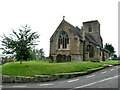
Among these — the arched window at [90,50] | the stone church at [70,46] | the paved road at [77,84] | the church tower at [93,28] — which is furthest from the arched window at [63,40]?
the paved road at [77,84]

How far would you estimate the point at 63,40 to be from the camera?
2014 inches

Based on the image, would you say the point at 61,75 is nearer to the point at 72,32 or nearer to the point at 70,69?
the point at 70,69

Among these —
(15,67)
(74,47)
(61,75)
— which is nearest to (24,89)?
(61,75)

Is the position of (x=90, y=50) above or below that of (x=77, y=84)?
above

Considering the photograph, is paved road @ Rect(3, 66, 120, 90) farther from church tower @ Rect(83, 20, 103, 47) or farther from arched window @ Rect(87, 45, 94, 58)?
church tower @ Rect(83, 20, 103, 47)

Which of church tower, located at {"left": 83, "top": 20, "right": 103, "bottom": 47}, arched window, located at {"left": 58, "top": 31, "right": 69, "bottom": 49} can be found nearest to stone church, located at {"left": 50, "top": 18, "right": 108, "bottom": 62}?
arched window, located at {"left": 58, "top": 31, "right": 69, "bottom": 49}

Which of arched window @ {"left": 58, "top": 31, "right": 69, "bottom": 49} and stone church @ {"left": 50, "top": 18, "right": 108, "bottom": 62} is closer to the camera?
stone church @ {"left": 50, "top": 18, "right": 108, "bottom": 62}

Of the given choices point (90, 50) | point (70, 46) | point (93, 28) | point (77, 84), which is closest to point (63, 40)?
point (70, 46)

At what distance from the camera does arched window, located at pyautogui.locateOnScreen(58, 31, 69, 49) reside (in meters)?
50.8

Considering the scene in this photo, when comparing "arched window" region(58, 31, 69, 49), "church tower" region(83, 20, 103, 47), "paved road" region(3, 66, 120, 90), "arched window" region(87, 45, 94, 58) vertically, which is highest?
"church tower" region(83, 20, 103, 47)

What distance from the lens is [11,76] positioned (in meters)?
25.6

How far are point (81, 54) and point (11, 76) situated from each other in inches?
1048

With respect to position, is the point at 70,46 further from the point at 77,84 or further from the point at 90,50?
the point at 77,84

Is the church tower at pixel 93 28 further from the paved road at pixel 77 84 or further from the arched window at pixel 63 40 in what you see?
the paved road at pixel 77 84
